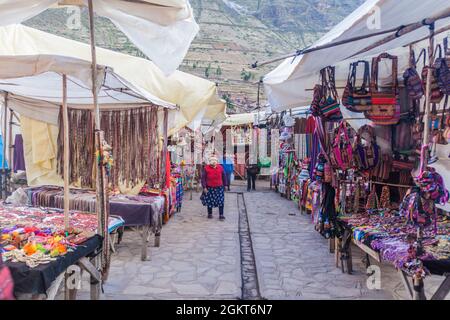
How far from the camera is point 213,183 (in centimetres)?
829

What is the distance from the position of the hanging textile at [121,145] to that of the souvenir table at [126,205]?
2.07 feet

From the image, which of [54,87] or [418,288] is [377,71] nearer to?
[418,288]

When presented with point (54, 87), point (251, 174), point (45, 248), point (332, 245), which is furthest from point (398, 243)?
point (251, 174)

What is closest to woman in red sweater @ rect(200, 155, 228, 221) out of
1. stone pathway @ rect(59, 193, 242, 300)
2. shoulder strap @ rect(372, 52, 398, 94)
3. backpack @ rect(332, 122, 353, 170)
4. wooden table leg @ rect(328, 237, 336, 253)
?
stone pathway @ rect(59, 193, 242, 300)

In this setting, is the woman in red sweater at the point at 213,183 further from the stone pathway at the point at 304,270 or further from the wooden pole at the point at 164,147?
the wooden pole at the point at 164,147

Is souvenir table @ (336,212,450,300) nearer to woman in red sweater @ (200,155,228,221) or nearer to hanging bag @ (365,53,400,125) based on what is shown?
hanging bag @ (365,53,400,125)

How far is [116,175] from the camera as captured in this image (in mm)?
6828

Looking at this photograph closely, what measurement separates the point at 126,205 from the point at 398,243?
11.8ft

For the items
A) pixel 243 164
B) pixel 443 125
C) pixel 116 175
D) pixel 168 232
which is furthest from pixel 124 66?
pixel 243 164

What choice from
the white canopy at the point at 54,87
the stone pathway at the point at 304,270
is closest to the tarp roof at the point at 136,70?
the white canopy at the point at 54,87

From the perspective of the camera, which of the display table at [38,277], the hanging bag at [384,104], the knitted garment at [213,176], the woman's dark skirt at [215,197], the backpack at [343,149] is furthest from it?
the woman's dark skirt at [215,197]

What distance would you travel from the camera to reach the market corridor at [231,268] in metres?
4.25
